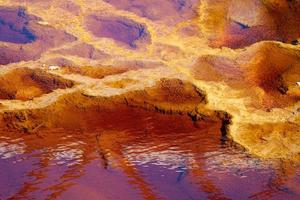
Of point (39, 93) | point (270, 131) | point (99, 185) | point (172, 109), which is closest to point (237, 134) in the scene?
point (270, 131)

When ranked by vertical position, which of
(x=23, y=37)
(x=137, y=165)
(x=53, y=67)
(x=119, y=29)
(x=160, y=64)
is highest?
(x=119, y=29)

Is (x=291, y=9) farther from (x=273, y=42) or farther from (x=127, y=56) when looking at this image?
(x=127, y=56)

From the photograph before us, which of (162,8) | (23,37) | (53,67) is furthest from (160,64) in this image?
(23,37)

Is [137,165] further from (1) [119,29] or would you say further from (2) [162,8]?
(2) [162,8]

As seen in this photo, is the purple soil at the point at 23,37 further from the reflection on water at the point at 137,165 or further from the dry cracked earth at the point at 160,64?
the reflection on water at the point at 137,165

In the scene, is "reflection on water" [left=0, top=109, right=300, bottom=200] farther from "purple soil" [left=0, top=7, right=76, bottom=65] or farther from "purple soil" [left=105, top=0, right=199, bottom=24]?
"purple soil" [left=105, top=0, right=199, bottom=24]

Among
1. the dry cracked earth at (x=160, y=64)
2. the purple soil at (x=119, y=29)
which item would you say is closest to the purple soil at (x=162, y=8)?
the dry cracked earth at (x=160, y=64)

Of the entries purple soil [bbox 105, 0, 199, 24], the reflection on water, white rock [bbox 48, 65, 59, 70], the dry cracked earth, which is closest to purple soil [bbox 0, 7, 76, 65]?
the dry cracked earth
